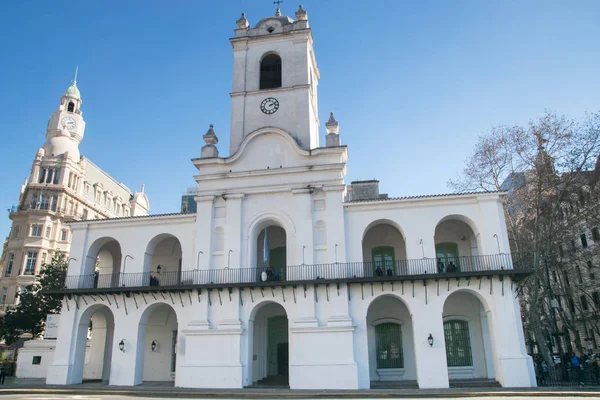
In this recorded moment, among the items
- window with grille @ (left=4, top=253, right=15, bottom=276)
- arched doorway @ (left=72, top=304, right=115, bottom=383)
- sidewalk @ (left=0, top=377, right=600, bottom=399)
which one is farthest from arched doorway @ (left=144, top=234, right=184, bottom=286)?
window with grille @ (left=4, top=253, right=15, bottom=276)

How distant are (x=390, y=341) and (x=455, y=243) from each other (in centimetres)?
629

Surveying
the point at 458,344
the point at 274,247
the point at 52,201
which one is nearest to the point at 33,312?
the point at 52,201

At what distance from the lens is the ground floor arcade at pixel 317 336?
20250mm

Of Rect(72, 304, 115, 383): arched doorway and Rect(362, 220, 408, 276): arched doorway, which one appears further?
Rect(362, 220, 408, 276): arched doorway

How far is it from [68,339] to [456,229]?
2115 centimetres

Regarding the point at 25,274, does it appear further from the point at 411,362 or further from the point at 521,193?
the point at 521,193

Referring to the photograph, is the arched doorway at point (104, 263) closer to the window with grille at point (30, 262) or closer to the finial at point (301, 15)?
the finial at point (301, 15)

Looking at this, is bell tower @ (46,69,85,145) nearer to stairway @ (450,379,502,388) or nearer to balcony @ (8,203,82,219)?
balcony @ (8,203,82,219)

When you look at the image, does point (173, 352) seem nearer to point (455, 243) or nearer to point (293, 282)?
point (293, 282)

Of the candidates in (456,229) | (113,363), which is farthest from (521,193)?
(113,363)

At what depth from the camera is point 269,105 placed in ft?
87.4

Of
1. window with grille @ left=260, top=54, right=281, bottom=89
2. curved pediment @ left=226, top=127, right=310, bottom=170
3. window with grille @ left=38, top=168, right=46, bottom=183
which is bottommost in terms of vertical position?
curved pediment @ left=226, top=127, right=310, bottom=170

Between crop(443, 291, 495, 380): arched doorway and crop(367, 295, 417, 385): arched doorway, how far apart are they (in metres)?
1.91

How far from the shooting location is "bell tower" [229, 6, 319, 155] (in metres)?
26.1
